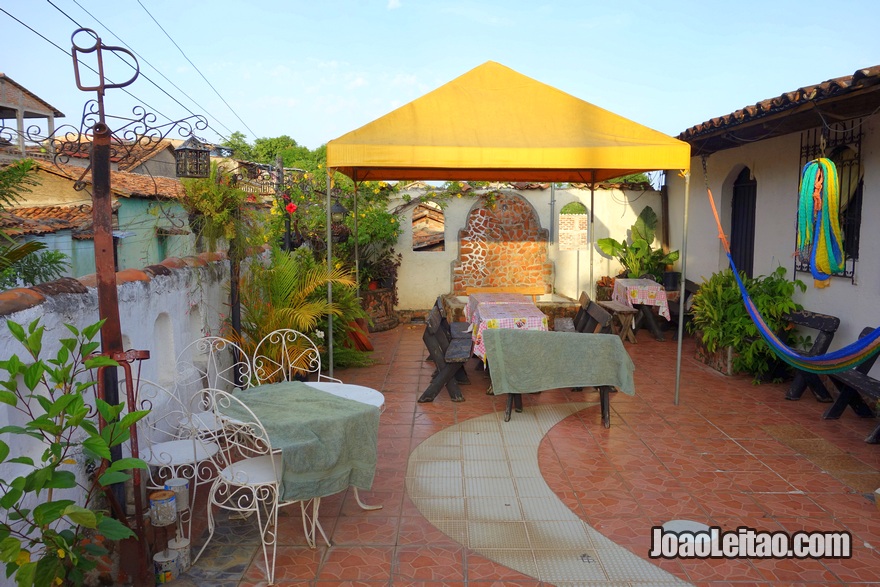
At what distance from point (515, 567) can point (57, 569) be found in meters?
1.93

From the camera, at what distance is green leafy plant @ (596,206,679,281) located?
972cm

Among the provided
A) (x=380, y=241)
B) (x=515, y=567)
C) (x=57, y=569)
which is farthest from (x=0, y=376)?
(x=380, y=241)

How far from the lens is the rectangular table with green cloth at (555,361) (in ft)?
17.0

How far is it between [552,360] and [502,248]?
206 inches

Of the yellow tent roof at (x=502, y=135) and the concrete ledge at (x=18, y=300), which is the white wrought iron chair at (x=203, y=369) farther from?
the yellow tent roof at (x=502, y=135)

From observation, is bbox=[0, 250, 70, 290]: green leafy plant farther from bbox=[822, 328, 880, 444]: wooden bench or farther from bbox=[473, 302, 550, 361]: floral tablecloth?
bbox=[822, 328, 880, 444]: wooden bench

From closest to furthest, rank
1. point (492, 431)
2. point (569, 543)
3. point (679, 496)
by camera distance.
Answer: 1. point (569, 543)
2. point (679, 496)
3. point (492, 431)

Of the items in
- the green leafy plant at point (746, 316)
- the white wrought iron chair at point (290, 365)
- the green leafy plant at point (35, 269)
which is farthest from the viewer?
the green leafy plant at point (746, 316)

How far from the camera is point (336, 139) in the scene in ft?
17.6

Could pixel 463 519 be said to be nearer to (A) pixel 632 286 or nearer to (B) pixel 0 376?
(B) pixel 0 376

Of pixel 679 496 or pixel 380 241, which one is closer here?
pixel 679 496

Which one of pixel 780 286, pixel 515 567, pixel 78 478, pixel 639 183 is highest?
pixel 639 183

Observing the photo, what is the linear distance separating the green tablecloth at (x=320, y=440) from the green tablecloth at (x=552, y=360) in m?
1.90

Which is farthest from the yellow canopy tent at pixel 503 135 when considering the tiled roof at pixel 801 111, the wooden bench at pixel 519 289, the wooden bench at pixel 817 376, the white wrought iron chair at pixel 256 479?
the wooden bench at pixel 519 289
